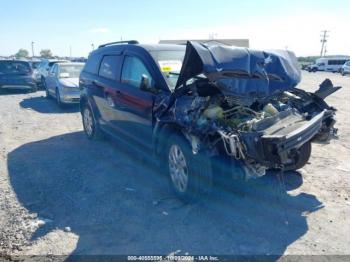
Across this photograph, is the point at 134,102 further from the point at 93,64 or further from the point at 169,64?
the point at 93,64

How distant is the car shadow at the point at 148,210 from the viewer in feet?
11.6

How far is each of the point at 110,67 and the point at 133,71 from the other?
1.06 metres

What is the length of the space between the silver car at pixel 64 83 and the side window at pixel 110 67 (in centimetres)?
526

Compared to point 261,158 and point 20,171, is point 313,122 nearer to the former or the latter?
point 261,158

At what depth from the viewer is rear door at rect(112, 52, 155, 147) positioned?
16.2 ft

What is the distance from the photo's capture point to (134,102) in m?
5.23

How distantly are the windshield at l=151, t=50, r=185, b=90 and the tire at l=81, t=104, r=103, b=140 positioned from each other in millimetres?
2675

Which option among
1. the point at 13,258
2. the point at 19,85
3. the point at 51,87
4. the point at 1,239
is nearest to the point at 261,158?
the point at 13,258

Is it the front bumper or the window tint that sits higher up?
the window tint

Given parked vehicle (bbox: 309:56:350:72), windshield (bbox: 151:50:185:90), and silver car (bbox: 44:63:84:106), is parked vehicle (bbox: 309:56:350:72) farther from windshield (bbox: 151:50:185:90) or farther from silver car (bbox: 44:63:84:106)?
windshield (bbox: 151:50:185:90)

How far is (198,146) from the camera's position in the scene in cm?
406

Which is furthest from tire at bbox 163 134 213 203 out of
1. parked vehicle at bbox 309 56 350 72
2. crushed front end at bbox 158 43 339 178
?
parked vehicle at bbox 309 56 350 72

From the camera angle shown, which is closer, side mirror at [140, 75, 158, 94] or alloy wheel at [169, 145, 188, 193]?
alloy wheel at [169, 145, 188, 193]

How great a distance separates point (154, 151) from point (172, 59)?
144cm
